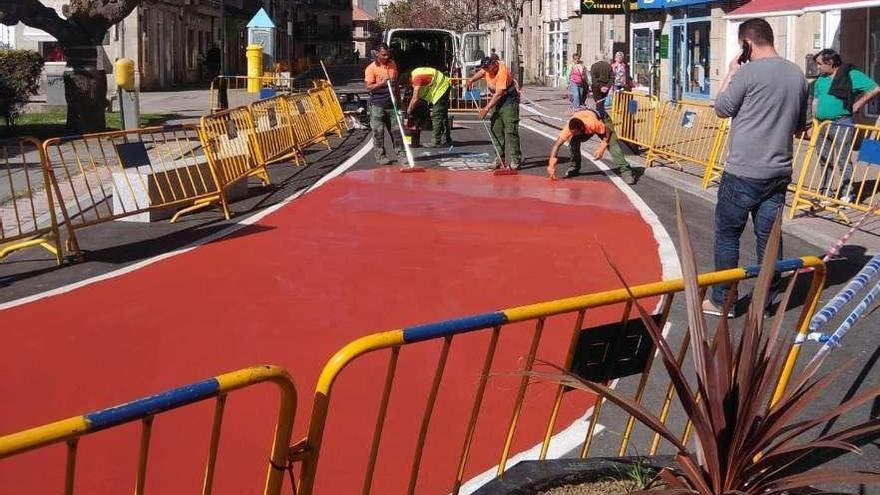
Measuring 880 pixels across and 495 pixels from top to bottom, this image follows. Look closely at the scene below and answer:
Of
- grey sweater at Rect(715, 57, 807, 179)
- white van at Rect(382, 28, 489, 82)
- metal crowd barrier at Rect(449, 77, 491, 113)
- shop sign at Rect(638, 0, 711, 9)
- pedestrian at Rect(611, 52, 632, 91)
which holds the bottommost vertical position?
grey sweater at Rect(715, 57, 807, 179)

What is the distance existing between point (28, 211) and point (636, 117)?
10494 mm

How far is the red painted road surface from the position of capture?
5.43 meters

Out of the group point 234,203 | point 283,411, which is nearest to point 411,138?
point 234,203

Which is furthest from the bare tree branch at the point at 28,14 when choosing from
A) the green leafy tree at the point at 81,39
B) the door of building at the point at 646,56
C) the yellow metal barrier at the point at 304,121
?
the door of building at the point at 646,56

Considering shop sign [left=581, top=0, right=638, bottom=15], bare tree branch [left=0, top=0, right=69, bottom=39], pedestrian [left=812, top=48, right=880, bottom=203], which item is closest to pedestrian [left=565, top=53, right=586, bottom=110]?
shop sign [left=581, top=0, right=638, bottom=15]

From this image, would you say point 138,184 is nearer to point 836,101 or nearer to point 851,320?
point 836,101

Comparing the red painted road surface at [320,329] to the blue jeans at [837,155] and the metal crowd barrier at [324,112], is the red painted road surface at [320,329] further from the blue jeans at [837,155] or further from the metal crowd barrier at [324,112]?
the metal crowd barrier at [324,112]

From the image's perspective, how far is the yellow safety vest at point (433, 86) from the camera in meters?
20.1

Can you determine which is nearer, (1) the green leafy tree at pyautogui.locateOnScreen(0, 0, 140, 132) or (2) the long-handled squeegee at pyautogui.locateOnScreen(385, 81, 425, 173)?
(2) the long-handled squeegee at pyautogui.locateOnScreen(385, 81, 425, 173)

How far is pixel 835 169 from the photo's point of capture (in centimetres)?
1249

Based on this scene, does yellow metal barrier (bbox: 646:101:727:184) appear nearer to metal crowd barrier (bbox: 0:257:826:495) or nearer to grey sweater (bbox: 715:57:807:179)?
grey sweater (bbox: 715:57:807:179)

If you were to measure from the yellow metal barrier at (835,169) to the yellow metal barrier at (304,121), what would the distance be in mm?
9015

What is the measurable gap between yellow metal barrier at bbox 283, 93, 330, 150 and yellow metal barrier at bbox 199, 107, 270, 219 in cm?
292

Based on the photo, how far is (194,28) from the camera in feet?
203
